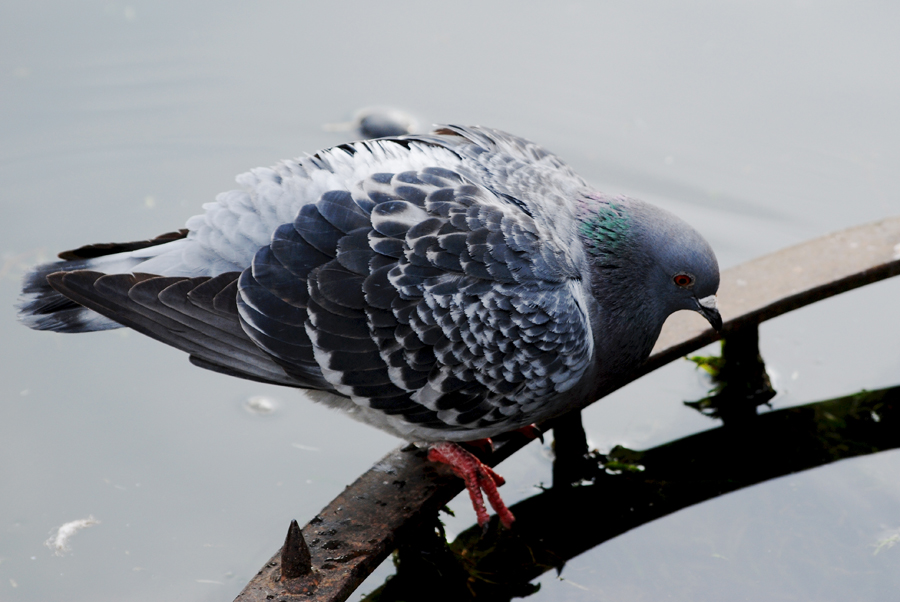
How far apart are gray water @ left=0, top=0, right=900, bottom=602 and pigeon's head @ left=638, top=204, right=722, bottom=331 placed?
117cm

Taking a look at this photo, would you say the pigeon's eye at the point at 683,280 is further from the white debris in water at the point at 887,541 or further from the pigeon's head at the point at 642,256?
the white debris in water at the point at 887,541

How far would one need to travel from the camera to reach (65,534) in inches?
166

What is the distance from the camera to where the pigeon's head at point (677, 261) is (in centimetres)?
367

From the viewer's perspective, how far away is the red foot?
370 centimetres

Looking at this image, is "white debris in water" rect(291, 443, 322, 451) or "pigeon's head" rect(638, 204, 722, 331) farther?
"white debris in water" rect(291, 443, 322, 451)

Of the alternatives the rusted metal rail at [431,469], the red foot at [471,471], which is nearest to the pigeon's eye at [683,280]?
the rusted metal rail at [431,469]

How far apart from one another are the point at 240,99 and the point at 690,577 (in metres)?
4.75

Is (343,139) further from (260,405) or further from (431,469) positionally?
(431,469)

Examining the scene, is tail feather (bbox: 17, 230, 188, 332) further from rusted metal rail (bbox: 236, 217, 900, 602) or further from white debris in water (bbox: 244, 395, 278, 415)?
white debris in water (bbox: 244, 395, 278, 415)

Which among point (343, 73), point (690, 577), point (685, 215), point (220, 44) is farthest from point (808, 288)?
point (220, 44)

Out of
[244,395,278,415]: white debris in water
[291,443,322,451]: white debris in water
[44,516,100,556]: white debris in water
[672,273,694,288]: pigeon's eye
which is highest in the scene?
[672,273,694,288]: pigeon's eye

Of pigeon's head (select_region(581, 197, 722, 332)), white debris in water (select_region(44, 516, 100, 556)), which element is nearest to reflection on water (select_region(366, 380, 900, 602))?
pigeon's head (select_region(581, 197, 722, 332))

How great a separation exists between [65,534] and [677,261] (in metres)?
3.00

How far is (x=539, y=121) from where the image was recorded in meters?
6.77
